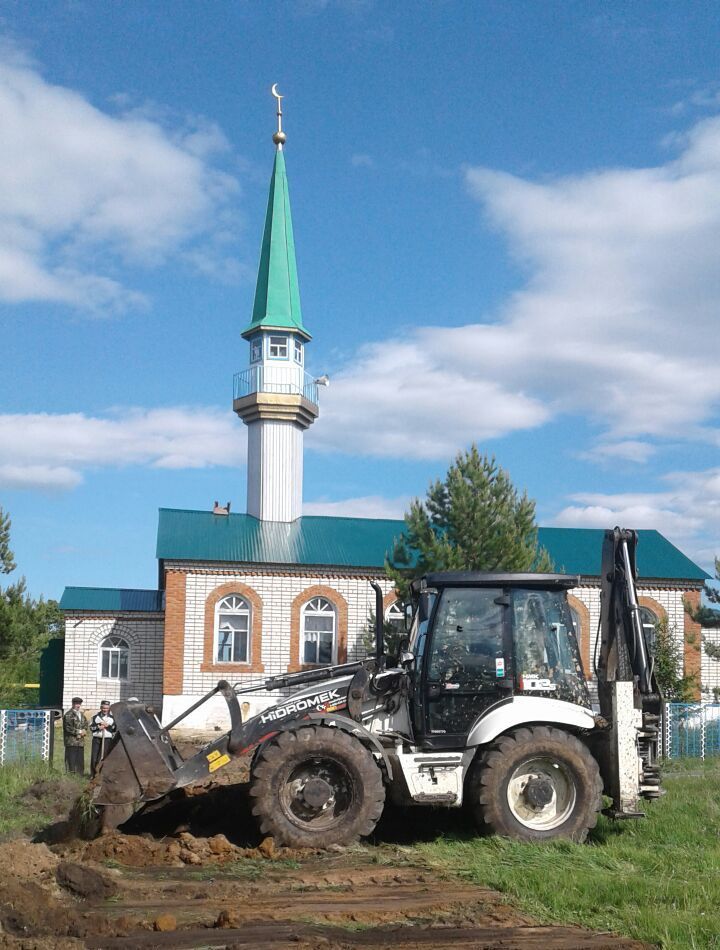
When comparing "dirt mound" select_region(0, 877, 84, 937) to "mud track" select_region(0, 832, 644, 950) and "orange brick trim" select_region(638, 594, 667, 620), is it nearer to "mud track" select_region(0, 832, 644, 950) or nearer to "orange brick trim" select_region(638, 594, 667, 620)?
"mud track" select_region(0, 832, 644, 950)

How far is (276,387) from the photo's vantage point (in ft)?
110

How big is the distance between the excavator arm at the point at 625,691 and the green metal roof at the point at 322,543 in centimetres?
2002

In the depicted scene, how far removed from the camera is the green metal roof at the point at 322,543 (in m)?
30.3

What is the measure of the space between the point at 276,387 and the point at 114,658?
10330 millimetres

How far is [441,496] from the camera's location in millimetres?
27203

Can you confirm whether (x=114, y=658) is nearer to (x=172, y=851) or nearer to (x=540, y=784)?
(x=172, y=851)

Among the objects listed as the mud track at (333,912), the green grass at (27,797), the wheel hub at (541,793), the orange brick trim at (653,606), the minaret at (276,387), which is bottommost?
the green grass at (27,797)

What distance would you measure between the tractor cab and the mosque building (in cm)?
1889

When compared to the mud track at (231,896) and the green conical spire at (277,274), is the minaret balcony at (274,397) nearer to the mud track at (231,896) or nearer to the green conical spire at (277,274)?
the green conical spire at (277,274)

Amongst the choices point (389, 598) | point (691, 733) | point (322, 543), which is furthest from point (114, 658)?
point (691, 733)

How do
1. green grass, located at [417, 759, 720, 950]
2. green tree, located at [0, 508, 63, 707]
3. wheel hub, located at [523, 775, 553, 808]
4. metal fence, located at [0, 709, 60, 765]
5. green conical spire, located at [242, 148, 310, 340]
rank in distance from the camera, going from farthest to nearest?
green conical spire, located at [242, 148, 310, 340]
green tree, located at [0, 508, 63, 707]
metal fence, located at [0, 709, 60, 765]
wheel hub, located at [523, 775, 553, 808]
green grass, located at [417, 759, 720, 950]

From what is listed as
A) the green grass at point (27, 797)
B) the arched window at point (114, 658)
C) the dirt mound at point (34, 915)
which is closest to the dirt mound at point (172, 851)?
the dirt mound at point (34, 915)

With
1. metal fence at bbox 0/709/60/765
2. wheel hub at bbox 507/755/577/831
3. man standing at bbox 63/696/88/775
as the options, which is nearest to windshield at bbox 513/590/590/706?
wheel hub at bbox 507/755/577/831

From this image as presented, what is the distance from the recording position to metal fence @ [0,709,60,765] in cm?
1844
